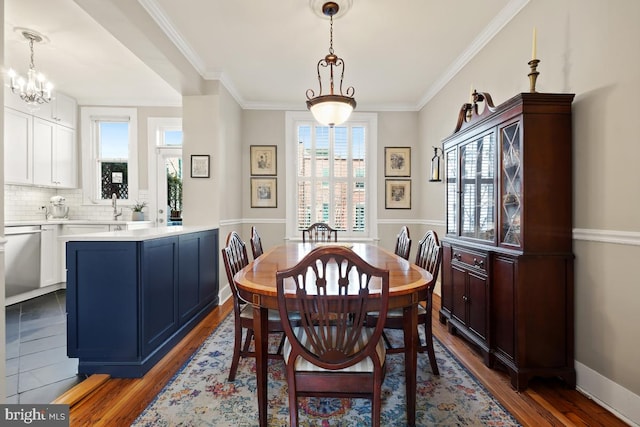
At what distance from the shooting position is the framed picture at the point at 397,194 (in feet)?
15.9

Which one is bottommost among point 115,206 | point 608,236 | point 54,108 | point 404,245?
point 404,245

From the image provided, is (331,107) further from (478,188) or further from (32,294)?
(32,294)

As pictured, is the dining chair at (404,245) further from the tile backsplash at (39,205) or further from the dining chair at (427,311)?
the tile backsplash at (39,205)

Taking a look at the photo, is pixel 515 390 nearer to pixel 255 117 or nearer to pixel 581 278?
pixel 581 278

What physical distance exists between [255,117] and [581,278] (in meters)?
4.36

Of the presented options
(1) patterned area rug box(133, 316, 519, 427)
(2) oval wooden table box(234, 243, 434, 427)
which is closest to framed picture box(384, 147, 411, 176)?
(1) patterned area rug box(133, 316, 519, 427)

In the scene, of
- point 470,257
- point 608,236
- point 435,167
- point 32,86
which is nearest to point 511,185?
point 608,236

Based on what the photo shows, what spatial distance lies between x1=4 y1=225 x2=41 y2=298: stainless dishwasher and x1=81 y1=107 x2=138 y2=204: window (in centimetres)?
113

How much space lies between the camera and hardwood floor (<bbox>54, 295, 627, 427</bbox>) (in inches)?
63.6

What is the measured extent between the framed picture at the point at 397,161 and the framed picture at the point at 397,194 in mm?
129

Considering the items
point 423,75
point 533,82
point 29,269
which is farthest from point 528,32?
point 29,269

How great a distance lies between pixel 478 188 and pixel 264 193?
3209 mm

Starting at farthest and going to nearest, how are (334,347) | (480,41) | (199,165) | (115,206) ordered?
1. (115,206)
2. (199,165)
3. (480,41)
4. (334,347)

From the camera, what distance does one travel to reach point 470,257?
2.41 meters
